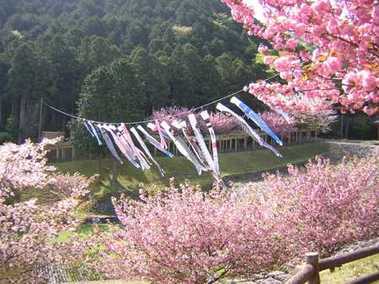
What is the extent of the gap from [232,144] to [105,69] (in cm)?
1341

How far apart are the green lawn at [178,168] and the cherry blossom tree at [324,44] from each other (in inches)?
921

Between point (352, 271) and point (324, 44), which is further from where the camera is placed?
point (352, 271)

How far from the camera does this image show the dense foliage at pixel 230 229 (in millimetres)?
9344

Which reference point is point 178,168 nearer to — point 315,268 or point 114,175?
point 114,175

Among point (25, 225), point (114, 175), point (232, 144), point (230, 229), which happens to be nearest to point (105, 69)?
point (114, 175)

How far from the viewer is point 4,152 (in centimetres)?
872

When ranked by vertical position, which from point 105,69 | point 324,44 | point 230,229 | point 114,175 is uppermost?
point 105,69

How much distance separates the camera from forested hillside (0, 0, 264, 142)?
33125 millimetres

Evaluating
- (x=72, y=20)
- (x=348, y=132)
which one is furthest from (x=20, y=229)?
(x=72, y=20)

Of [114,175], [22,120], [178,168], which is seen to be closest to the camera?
[114,175]

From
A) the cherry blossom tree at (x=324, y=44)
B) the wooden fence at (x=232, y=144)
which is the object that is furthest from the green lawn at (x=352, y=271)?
the wooden fence at (x=232, y=144)

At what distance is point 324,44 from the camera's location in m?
3.95

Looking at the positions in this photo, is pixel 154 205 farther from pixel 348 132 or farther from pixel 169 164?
pixel 348 132

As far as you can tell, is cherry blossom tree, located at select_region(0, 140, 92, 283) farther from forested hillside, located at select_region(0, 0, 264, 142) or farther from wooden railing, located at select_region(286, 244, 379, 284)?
forested hillside, located at select_region(0, 0, 264, 142)
